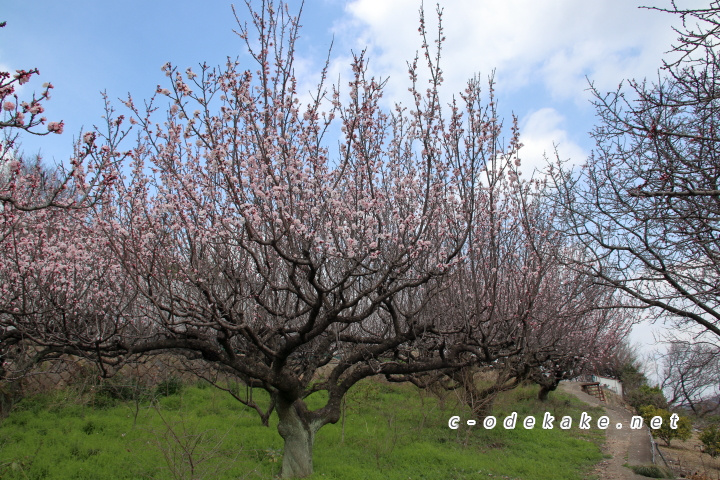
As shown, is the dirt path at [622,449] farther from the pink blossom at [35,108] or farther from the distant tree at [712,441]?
the pink blossom at [35,108]

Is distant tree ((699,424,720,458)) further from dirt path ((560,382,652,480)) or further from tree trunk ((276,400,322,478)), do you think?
tree trunk ((276,400,322,478))

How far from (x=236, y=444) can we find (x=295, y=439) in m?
2.14

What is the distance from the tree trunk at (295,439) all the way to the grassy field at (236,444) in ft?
1.06

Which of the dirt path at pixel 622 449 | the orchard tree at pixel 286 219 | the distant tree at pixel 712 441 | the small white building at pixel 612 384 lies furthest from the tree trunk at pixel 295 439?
the small white building at pixel 612 384

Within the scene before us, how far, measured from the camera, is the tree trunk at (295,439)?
23.4 ft

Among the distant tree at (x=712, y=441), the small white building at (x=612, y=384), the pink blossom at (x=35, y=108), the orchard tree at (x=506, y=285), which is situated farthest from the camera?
the small white building at (x=612, y=384)

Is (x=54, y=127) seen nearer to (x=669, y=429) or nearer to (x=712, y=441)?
(x=712, y=441)

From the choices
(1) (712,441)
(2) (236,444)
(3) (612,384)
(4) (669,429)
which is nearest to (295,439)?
(2) (236,444)

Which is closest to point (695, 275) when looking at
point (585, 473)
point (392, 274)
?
point (392, 274)

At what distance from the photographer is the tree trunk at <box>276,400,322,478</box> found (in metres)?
7.14

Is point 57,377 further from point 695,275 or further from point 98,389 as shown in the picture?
point 695,275

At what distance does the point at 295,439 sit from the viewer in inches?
285

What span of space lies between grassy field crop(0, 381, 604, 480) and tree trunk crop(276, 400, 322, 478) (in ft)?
1.06

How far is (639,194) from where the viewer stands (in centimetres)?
426
